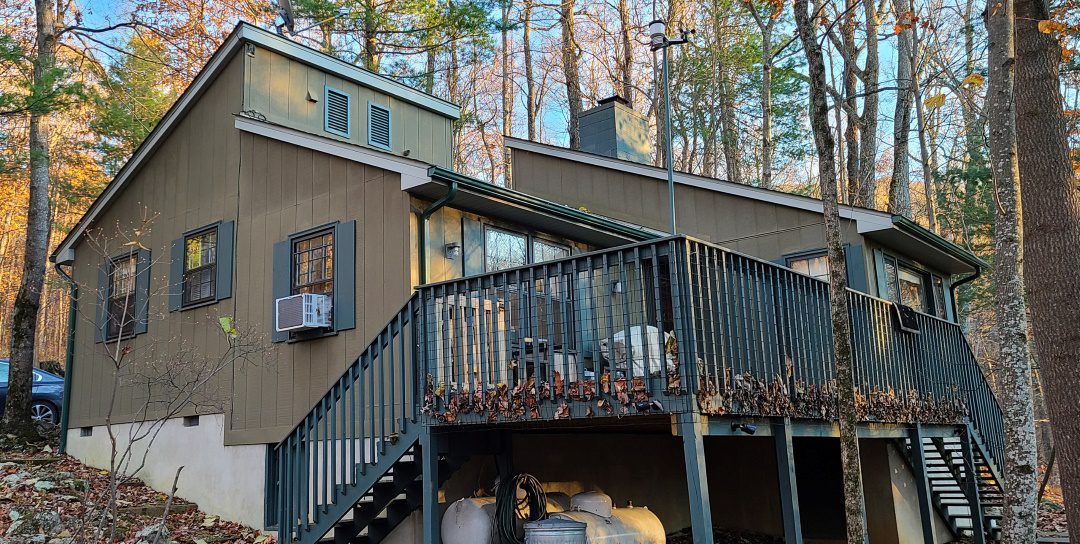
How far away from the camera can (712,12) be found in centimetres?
2228

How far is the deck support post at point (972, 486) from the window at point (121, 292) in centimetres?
1144

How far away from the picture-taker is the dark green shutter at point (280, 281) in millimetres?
10234

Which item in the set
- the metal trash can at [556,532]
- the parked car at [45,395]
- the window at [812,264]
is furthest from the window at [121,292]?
the window at [812,264]

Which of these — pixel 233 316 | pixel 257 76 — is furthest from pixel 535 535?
pixel 257 76

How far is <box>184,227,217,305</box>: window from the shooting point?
37.3 ft

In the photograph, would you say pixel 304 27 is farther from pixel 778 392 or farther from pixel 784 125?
pixel 778 392

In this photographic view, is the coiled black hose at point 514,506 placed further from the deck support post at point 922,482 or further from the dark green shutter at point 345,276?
the deck support post at point 922,482

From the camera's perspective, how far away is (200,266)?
38.0 feet

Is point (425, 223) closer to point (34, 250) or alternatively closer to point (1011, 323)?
point (1011, 323)

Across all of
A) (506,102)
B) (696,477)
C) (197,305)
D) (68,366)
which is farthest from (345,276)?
(506,102)

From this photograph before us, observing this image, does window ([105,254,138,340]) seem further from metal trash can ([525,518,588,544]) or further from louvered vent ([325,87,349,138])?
metal trash can ([525,518,588,544])

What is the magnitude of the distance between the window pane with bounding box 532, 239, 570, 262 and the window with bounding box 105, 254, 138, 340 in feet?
19.7

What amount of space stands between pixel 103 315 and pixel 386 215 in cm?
599

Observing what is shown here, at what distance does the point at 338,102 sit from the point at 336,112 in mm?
176
